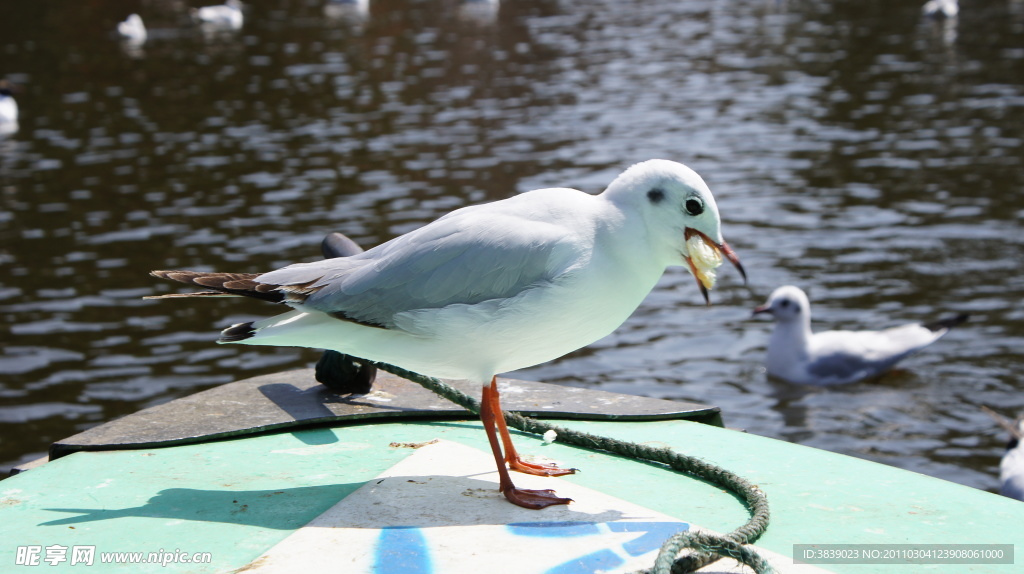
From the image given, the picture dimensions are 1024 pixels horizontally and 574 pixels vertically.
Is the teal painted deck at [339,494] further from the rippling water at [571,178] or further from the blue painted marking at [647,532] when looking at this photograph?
the rippling water at [571,178]

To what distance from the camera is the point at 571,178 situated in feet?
37.1

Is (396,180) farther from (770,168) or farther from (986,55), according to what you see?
(986,55)

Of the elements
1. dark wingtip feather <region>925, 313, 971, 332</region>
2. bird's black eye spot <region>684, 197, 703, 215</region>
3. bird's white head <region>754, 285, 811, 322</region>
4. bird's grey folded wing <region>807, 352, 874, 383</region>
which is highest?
bird's black eye spot <region>684, 197, 703, 215</region>

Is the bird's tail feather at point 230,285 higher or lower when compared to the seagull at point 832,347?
higher

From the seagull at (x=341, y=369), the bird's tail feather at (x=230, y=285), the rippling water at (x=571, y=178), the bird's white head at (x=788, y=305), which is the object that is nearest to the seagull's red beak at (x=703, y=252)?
the bird's tail feather at (x=230, y=285)

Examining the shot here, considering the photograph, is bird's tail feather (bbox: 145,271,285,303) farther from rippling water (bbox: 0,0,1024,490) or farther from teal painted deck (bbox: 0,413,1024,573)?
rippling water (bbox: 0,0,1024,490)

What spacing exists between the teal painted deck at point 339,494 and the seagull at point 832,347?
3853mm

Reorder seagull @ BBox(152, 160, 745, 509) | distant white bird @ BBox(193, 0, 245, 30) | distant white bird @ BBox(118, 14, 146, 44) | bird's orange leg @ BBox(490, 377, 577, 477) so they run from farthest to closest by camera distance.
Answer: distant white bird @ BBox(193, 0, 245, 30)
distant white bird @ BBox(118, 14, 146, 44)
bird's orange leg @ BBox(490, 377, 577, 477)
seagull @ BBox(152, 160, 745, 509)

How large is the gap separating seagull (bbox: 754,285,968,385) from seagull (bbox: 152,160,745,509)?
4871mm

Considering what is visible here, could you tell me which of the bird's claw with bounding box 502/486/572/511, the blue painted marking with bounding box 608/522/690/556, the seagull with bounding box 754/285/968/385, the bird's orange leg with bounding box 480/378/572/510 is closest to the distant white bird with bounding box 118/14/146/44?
the seagull with bounding box 754/285/968/385

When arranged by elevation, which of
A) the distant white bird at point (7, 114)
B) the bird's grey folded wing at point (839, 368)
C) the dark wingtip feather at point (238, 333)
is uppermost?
the dark wingtip feather at point (238, 333)

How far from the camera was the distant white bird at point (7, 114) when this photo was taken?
14.5 metres

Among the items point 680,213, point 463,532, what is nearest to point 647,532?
point 463,532

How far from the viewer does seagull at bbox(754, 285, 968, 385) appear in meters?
7.62
